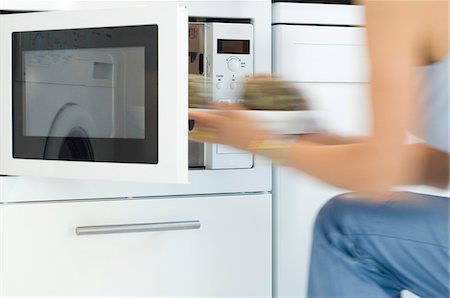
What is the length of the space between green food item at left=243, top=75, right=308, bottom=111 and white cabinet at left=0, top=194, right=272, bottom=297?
23 centimetres

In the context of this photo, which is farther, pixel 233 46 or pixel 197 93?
pixel 233 46

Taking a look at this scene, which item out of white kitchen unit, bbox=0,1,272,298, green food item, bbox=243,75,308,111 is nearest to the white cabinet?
white kitchen unit, bbox=0,1,272,298

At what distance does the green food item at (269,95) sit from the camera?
0.97 m

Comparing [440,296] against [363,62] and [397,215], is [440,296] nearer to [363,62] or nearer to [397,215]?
[397,215]

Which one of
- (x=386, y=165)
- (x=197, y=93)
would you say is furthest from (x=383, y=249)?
(x=197, y=93)

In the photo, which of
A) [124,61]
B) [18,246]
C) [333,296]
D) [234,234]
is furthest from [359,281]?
[18,246]

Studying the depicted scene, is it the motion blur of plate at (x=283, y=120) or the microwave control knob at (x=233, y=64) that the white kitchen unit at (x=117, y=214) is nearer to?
the microwave control knob at (x=233, y=64)

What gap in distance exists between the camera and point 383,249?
2.73 ft

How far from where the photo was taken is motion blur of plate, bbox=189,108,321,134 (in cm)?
94

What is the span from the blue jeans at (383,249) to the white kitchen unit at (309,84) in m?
0.27

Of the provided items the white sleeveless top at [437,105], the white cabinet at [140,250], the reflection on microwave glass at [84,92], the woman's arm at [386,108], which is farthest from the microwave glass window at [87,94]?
the white sleeveless top at [437,105]

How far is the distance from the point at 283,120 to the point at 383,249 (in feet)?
0.84

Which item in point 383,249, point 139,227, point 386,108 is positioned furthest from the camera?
point 139,227

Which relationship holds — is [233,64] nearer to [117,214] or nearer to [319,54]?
[319,54]
